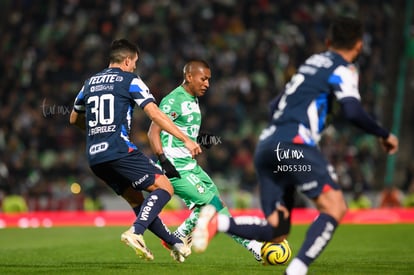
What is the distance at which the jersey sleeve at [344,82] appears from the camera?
6508 millimetres

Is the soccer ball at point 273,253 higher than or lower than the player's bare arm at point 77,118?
lower

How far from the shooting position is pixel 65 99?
2194cm

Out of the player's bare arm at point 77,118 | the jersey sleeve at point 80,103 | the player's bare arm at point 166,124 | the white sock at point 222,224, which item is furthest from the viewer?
the player's bare arm at point 77,118

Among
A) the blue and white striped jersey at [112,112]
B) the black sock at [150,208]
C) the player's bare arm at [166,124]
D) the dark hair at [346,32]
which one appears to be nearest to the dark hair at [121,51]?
the blue and white striped jersey at [112,112]

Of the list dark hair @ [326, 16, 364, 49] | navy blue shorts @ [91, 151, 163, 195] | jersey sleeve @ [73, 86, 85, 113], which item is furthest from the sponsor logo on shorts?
dark hair @ [326, 16, 364, 49]

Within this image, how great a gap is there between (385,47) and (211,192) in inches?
611

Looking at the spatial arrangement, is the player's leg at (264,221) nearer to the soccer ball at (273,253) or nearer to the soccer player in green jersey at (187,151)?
the soccer ball at (273,253)

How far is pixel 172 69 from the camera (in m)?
23.1

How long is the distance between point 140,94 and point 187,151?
4.55 feet

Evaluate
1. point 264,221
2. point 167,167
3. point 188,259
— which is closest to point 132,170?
point 167,167

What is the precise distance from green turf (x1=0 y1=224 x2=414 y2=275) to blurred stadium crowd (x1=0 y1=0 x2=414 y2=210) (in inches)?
198

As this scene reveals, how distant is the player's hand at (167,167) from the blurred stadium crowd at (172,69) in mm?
10984

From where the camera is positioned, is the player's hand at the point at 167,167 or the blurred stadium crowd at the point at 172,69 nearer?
the player's hand at the point at 167,167

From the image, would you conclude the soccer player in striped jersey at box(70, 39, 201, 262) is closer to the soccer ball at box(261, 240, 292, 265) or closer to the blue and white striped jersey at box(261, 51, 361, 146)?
the soccer ball at box(261, 240, 292, 265)
